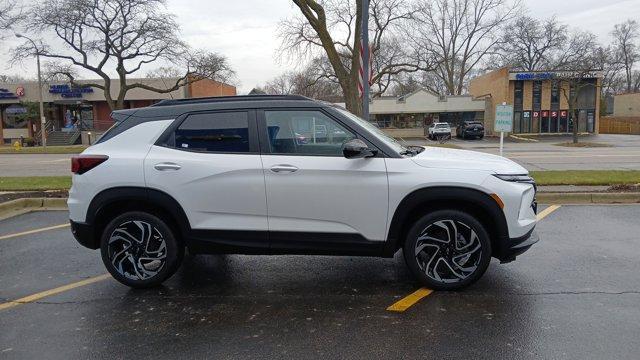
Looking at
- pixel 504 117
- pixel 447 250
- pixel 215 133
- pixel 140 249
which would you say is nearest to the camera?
pixel 447 250

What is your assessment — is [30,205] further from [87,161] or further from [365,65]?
[365,65]

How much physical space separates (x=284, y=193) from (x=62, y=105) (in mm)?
47763

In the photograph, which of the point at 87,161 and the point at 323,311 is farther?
the point at 87,161

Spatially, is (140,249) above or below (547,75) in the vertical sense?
below

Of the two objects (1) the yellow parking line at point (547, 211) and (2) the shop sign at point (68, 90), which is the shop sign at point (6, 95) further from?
(1) the yellow parking line at point (547, 211)

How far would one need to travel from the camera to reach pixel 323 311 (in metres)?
3.99

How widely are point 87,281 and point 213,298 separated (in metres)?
1.50

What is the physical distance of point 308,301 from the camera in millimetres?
4215

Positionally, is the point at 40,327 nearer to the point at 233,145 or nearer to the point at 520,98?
the point at 233,145

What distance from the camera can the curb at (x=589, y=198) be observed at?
8.55 meters

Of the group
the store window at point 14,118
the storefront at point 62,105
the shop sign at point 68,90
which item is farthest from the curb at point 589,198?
the store window at point 14,118

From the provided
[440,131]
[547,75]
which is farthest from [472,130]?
[547,75]

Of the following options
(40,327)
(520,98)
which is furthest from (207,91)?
(40,327)

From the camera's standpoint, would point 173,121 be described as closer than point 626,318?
No
